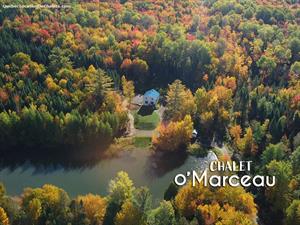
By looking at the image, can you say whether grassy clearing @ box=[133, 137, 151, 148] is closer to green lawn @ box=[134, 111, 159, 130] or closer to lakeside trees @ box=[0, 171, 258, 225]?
green lawn @ box=[134, 111, 159, 130]

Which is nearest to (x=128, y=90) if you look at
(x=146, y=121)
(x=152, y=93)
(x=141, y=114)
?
(x=152, y=93)

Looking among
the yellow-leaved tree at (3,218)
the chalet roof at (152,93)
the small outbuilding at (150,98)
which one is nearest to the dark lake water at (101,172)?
the yellow-leaved tree at (3,218)

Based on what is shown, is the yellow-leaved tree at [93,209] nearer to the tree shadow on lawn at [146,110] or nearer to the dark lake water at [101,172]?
the dark lake water at [101,172]

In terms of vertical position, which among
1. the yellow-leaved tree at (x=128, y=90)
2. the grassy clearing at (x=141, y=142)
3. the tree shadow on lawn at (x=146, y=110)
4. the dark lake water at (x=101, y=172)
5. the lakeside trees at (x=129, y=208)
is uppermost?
the yellow-leaved tree at (x=128, y=90)

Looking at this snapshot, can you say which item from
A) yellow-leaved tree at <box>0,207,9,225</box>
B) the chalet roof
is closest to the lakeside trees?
yellow-leaved tree at <box>0,207,9,225</box>

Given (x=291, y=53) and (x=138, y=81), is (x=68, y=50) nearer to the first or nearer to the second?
(x=138, y=81)

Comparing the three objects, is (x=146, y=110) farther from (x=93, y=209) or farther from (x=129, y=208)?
(x=129, y=208)

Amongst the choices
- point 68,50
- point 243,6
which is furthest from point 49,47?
point 243,6
